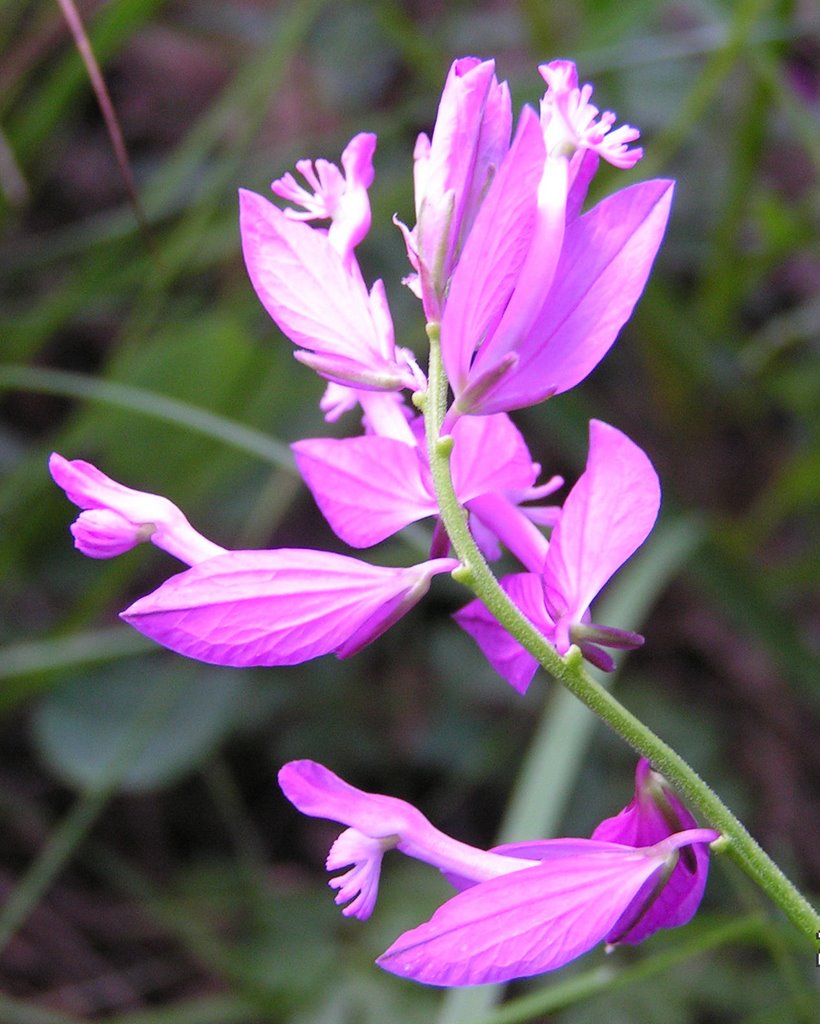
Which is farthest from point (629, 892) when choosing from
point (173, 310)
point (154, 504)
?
→ point (173, 310)

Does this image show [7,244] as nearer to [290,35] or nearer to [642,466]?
[290,35]

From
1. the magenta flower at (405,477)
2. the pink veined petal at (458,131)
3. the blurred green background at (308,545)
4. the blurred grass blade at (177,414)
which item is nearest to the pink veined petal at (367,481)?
the magenta flower at (405,477)

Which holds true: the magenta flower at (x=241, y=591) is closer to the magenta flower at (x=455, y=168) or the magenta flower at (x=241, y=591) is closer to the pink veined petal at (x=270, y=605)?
the pink veined petal at (x=270, y=605)

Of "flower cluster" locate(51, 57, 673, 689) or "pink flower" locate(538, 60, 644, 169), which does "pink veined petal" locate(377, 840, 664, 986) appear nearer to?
"flower cluster" locate(51, 57, 673, 689)

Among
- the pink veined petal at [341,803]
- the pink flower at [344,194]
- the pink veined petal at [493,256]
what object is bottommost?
the pink veined petal at [341,803]

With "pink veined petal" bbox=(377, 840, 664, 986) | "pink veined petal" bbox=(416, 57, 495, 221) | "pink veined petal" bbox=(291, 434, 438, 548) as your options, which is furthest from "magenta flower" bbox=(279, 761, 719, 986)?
"pink veined petal" bbox=(416, 57, 495, 221)

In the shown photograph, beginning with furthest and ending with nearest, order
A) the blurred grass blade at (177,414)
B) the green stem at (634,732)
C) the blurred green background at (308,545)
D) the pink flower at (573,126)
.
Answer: the blurred green background at (308,545) → the blurred grass blade at (177,414) → the pink flower at (573,126) → the green stem at (634,732)

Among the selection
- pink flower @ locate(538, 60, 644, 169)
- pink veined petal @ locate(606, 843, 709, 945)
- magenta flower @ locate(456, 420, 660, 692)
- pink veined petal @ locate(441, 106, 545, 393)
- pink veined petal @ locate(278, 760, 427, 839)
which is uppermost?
pink flower @ locate(538, 60, 644, 169)

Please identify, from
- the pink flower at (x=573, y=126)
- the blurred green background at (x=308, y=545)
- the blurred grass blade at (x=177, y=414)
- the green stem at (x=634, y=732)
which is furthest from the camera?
the blurred green background at (x=308, y=545)
